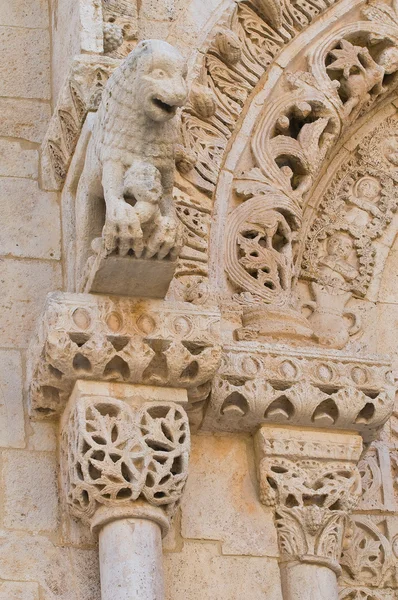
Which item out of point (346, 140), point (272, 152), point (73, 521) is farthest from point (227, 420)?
point (346, 140)

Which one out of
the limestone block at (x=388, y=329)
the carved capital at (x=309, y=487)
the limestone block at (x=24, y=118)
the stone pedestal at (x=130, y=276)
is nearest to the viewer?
the stone pedestal at (x=130, y=276)

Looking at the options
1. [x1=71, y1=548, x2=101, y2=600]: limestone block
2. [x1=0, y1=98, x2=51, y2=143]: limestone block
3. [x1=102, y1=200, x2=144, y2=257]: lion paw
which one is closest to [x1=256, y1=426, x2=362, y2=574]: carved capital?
[x1=71, y1=548, x2=101, y2=600]: limestone block

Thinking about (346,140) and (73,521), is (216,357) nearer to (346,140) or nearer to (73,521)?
(73,521)

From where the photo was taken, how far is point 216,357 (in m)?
6.20

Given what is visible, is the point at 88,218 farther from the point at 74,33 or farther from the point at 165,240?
the point at 74,33

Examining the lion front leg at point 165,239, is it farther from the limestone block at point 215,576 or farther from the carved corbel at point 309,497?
the limestone block at point 215,576

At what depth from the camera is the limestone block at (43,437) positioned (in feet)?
20.5

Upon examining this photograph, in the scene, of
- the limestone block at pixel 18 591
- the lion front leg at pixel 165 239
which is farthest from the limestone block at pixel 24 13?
the limestone block at pixel 18 591

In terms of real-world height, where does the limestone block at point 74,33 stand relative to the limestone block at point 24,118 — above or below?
above

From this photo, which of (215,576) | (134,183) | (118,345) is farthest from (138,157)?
(215,576)

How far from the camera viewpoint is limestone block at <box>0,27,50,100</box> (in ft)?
23.2

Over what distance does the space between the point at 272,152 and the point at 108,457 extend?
5.53 ft

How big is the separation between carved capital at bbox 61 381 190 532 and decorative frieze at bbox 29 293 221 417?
8 cm

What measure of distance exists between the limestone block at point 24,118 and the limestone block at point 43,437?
1264 millimetres
